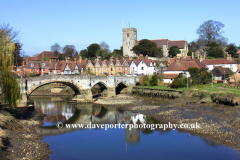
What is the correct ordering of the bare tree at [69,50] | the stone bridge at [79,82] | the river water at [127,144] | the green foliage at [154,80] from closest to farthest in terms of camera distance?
the river water at [127,144]
the stone bridge at [79,82]
the green foliage at [154,80]
the bare tree at [69,50]

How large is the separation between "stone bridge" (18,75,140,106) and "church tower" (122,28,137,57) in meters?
38.0

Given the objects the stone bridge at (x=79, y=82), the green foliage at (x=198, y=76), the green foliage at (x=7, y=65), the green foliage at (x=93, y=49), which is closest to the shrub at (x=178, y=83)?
the green foliage at (x=198, y=76)

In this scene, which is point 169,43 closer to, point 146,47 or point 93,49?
point 146,47

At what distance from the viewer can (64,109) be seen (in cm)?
3784

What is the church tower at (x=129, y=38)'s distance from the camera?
305 ft

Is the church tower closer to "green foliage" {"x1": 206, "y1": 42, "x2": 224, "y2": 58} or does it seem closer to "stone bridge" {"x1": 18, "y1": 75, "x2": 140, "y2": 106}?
"green foliage" {"x1": 206, "y1": 42, "x2": 224, "y2": 58}

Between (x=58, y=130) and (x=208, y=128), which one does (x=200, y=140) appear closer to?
(x=208, y=128)

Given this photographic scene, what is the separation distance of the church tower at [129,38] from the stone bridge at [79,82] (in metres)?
38.0

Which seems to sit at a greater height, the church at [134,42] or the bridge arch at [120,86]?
the church at [134,42]

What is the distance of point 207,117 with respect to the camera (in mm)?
26375

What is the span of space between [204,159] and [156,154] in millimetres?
3391

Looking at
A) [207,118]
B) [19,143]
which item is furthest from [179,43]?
[19,143]

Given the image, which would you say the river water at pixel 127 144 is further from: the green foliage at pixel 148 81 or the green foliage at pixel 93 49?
the green foliage at pixel 93 49

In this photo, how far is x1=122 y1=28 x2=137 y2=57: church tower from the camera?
92938 millimetres
